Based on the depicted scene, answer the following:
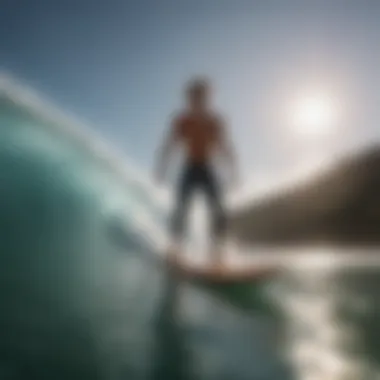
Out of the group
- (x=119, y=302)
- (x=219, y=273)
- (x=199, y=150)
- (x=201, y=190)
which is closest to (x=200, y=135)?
(x=199, y=150)

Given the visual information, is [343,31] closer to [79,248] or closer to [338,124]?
[338,124]

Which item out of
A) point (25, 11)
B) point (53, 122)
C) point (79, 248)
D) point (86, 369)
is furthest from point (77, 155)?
point (86, 369)

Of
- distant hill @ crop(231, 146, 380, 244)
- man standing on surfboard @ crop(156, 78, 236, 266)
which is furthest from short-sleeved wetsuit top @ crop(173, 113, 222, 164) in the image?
distant hill @ crop(231, 146, 380, 244)

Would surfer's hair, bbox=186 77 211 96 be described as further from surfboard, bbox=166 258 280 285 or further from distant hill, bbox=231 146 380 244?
surfboard, bbox=166 258 280 285

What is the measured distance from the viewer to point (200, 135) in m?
2.05

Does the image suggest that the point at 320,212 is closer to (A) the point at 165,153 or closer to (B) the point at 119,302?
(A) the point at 165,153

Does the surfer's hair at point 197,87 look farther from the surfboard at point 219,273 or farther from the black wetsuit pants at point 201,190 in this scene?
the surfboard at point 219,273

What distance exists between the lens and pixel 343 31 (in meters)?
2.15

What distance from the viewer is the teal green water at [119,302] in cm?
186

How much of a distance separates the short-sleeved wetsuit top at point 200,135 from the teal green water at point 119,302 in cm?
19

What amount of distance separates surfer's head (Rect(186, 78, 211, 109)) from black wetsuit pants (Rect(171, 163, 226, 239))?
0.17 m

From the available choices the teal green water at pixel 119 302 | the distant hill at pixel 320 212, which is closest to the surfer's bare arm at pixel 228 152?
the distant hill at pixel 320 212

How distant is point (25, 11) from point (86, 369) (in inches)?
38.9

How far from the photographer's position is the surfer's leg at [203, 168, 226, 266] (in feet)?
6.65
